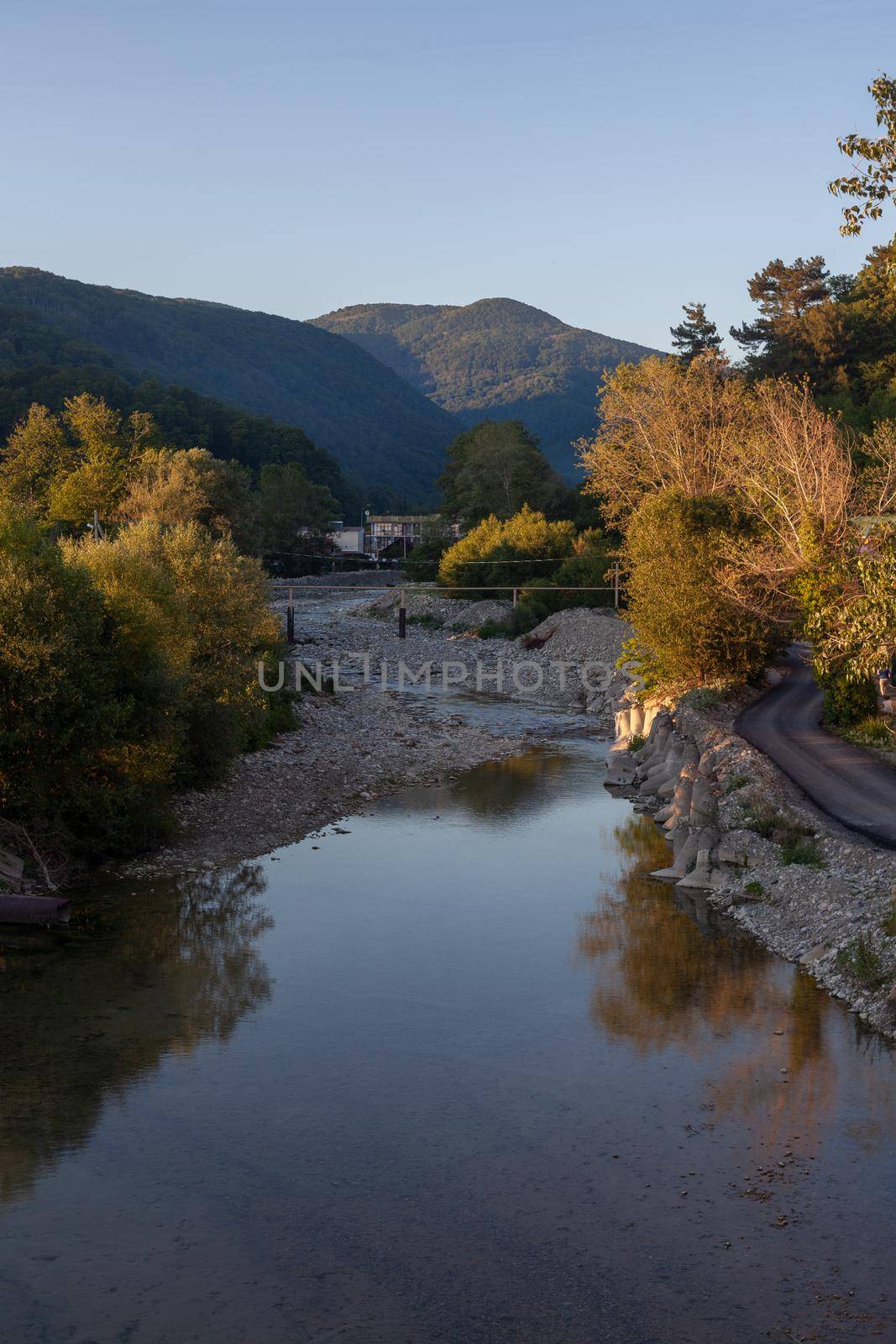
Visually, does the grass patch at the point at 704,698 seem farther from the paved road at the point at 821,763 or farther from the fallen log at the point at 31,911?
the fallen log at the point at 31,911

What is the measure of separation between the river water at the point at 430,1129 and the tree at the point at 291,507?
108 m

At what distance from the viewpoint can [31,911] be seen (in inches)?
848

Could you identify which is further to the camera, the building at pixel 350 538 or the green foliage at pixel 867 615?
the building at pixel 350 538

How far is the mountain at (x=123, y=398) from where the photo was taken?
400 ft

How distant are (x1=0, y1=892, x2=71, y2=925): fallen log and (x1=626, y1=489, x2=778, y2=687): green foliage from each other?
23.0 m

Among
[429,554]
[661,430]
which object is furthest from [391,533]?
[661,430]

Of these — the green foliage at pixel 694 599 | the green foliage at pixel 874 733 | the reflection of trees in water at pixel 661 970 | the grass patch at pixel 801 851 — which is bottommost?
the reflection of trees in water at pixel 661 970

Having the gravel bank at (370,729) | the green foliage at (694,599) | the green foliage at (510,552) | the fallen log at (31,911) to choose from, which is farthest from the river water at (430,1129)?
the green foliage at (510,552)

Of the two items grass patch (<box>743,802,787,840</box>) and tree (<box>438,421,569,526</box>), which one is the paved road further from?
tree (<box>438,421,569,526</box>)

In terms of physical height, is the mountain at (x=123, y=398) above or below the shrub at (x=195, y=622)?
above

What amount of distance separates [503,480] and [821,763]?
6954 centimetres

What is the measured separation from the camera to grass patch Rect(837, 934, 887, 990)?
58.2 feet

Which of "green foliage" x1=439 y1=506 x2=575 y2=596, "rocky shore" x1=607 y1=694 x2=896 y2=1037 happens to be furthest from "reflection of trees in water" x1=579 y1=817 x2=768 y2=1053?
"green foliage" x1=439 y1=506 x2=575 y2=596

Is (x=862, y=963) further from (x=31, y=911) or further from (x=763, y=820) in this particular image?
(x=31, y=911)
